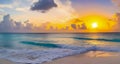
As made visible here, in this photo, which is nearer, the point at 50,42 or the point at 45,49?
the point at 45,49

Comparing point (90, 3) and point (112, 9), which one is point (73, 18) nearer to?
point (90, 3)

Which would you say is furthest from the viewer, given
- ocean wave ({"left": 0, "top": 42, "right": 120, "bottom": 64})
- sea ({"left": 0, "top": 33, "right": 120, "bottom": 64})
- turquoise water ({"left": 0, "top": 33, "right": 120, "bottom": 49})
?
turquoise water ({"left": 0, "top": 33, "right": 120, "bottom": 49})

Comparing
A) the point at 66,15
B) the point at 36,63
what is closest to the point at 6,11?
the point at 66,15

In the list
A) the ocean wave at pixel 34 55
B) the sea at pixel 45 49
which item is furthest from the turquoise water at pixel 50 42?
the ocean wave at pixel 34 55

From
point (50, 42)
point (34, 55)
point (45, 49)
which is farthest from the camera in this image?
point (50, 42)

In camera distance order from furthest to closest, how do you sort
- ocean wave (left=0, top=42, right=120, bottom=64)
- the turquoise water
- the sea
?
1. the turquoise water
2. the sea
3. ocean wave (left=0, top=42, right=120, bottom=64)

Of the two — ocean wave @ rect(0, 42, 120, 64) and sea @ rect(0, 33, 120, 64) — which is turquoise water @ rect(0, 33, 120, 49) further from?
ocean wave @ rect(0, 42, 120, 64)

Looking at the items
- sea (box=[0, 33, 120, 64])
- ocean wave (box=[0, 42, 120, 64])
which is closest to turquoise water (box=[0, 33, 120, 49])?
sea (box=[0, 33, 120, 64])

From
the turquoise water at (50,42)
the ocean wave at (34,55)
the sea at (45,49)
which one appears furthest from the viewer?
the turquoise water at (50,42)

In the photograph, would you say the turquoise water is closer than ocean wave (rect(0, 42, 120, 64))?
No

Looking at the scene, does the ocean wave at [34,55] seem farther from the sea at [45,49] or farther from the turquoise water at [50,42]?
the turquoise water at [50,42]

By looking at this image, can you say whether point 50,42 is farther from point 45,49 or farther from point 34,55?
point 34,55

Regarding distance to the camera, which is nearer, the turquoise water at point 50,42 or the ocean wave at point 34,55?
the ocean wave at point 34,55

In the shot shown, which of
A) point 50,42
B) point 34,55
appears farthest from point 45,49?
point 50,42
